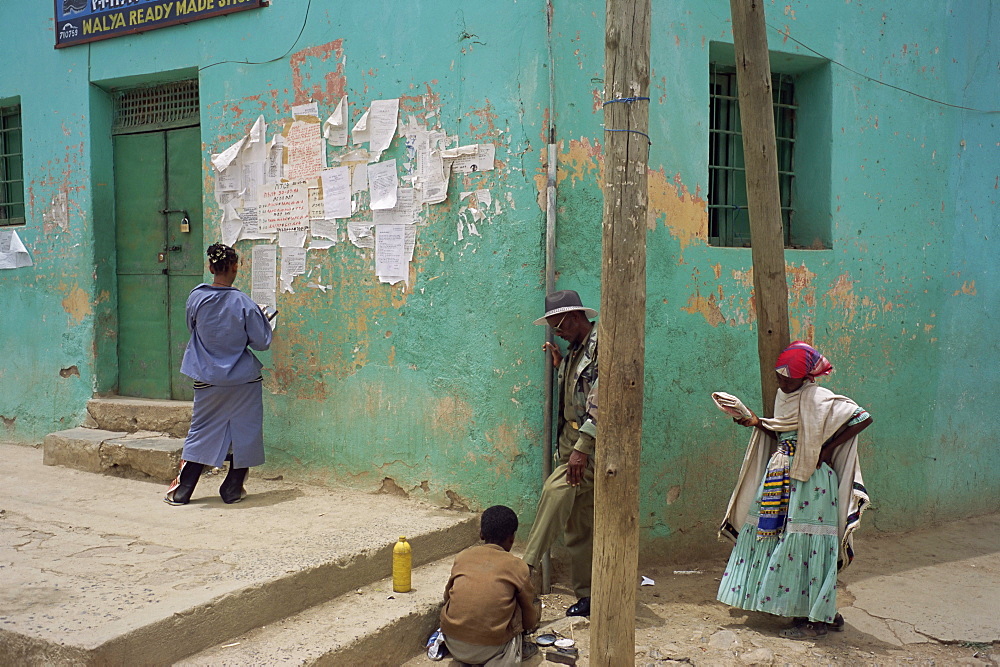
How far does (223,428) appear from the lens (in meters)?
5.07

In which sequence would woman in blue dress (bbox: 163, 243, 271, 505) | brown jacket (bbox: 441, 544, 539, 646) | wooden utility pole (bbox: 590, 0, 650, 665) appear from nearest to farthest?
wooden utility pole (bbox: 590, 0, 650, 665) < brown jacket (bbox: 441, 544, 539, 646) < woman in blue dress (bbox: 163, 243, 271, 505)

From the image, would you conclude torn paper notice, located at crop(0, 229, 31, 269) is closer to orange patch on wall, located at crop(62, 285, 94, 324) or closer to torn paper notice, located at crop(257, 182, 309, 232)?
orange patch on wall, located at crop(62, 285, 94, 324)

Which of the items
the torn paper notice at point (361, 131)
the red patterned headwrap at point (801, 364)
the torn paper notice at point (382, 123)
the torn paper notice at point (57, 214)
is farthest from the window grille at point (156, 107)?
the red patterned headwrap at point (801, 364)

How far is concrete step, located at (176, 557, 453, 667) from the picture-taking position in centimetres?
335

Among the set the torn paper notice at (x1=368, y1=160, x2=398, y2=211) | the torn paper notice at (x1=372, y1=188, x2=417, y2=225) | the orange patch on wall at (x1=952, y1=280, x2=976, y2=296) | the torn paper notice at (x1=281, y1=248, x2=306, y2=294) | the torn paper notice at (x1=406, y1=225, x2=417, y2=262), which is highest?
the torn paper notice at (x1=368, y1=160, x2=398, y2=211)

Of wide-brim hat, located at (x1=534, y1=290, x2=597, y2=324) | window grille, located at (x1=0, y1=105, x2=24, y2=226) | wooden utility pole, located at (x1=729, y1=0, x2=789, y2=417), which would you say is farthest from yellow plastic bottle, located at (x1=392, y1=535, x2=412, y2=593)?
window grille, located at (x1=0, y1=105, x2=24, y2=226)

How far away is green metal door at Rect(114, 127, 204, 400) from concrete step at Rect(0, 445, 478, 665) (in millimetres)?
1035

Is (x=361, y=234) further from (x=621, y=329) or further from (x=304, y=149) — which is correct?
(x=621, y=329)

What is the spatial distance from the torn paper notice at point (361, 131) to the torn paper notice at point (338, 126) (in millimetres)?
86

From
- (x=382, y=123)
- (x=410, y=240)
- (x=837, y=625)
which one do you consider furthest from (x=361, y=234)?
(x=837, y=625)

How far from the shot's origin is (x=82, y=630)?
310cm

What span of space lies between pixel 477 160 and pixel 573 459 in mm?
1839

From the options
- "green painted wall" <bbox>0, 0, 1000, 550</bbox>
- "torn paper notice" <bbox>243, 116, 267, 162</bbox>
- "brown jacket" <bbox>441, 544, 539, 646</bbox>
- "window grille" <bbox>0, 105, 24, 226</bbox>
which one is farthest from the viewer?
"window grille" <bbox>0, 105, 24, 226</bbox>

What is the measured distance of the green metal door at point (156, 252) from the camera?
20.4 ft
